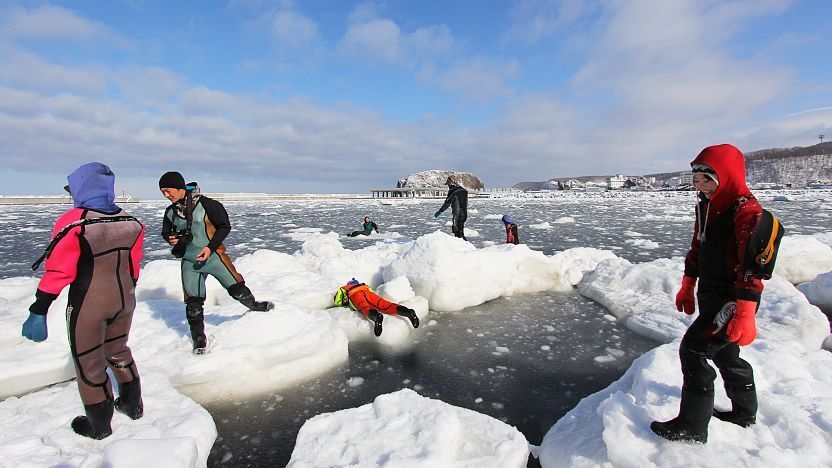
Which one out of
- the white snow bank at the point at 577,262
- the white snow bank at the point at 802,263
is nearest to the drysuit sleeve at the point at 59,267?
the white snow bank at the point at 577,262

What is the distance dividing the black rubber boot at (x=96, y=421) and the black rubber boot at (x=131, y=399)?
151 mm

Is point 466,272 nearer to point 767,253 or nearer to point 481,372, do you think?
point 481,372

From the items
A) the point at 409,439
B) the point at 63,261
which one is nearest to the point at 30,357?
the point at 63,261

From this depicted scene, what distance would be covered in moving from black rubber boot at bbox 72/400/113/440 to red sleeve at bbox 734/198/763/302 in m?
3.76

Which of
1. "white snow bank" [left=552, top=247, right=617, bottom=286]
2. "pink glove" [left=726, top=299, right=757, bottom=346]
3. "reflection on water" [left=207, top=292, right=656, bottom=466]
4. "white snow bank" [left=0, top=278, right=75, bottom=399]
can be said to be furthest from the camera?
"white snow bank" [left=552, top=247, right=617, bottom=286]

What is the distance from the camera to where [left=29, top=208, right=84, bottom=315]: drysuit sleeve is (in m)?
2.20

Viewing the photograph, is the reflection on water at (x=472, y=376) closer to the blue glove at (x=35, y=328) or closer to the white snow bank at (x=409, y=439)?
the white snow bank at (x=409, y=439)

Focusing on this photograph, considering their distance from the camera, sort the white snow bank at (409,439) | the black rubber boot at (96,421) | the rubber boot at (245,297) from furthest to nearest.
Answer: the rubber boot at (245,297) → the black rubber boot at (96,421) → the white snow bank at (409,439)

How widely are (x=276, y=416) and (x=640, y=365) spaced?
2.91m

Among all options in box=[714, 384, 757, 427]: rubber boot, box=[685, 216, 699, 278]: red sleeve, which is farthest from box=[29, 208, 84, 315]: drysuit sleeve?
box=[714, 384, 757, 427]: rubber boot

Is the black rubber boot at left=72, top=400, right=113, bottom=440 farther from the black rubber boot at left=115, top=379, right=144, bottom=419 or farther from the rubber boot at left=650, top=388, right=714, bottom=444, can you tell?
the rubber boot at left=650, top=388, right=714, bottom=444

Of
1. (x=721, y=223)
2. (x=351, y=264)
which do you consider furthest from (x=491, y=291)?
(x=721, y=223)

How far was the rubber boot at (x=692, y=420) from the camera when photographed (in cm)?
203

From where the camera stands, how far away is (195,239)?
365cm
